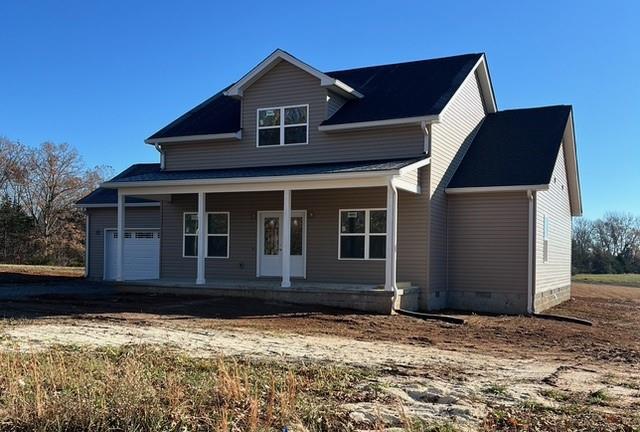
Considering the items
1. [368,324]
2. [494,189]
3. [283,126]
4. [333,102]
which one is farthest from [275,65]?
[368,324]

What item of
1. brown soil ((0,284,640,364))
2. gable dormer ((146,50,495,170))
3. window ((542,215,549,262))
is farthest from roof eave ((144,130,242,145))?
window ((542,215,549,262))

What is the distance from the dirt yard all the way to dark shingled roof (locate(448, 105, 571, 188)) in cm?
390

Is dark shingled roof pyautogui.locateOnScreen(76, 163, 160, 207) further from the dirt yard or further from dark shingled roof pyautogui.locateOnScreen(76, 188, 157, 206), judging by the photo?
the dirt yard

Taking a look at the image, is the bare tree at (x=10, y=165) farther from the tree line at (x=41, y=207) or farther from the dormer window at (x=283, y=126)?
the dormer window at (x=283, y=126)

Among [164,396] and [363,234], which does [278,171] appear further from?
[164,396]

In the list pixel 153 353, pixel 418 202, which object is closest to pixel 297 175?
pixel 418 202

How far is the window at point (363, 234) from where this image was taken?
17.1m

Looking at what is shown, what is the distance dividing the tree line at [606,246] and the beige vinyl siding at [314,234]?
141ft

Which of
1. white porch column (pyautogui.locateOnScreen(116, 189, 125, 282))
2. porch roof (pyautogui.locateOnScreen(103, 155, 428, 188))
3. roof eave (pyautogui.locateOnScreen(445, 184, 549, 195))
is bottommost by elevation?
white porch column (pyautogui.locateOnScreen(116, 189, 125, 282))

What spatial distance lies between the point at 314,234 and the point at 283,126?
333 cm

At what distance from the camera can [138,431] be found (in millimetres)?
4953

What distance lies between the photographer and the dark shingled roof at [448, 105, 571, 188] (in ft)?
55.9

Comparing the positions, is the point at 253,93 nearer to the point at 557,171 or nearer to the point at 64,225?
the point at 557,171

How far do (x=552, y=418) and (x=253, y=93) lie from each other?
1484cm
